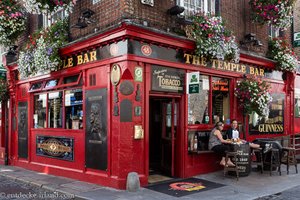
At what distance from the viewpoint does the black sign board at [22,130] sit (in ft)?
38.4

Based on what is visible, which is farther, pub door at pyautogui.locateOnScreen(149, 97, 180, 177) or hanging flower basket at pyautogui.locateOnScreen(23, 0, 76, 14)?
pub door at pyautogui.locateOnScreen(149, 97, 180, 177)

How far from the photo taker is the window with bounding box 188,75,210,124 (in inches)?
370

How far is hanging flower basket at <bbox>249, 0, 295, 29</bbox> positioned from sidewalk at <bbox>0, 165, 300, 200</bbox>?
486 cm

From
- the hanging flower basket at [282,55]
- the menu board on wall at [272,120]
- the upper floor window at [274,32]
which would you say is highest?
the upper floor window at [274,32]

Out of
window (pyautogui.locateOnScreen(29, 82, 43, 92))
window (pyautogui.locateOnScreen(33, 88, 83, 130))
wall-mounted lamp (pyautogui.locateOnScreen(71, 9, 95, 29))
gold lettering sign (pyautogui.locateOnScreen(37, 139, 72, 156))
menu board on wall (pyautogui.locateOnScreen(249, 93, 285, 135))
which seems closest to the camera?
wall-mounted lamp (pyautogui.locateOnScreen(71, 9, 95, 29))

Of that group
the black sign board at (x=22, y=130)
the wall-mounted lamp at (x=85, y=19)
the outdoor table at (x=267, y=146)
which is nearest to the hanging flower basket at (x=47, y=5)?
the wall-mounted lamp at (x=85, y=19)

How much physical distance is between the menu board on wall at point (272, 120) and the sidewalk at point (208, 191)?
6.10 feet

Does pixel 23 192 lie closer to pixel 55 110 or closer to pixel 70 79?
pixel 55 110

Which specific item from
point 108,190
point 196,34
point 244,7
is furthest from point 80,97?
point 244,7

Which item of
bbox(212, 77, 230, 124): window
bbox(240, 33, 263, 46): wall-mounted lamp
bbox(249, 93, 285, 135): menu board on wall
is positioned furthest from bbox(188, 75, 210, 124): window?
bbox(249, 93, 285, 135): menu board on wall

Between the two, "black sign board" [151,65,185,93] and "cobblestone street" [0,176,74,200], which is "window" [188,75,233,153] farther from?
"cobblestone street" [0,176,74,200]

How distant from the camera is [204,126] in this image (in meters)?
9.69

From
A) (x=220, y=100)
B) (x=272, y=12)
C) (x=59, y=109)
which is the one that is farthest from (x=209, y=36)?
(x=59, y=109)

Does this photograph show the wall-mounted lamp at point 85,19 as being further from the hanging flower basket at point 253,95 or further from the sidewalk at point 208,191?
the hanging flower basket at point 253,95
